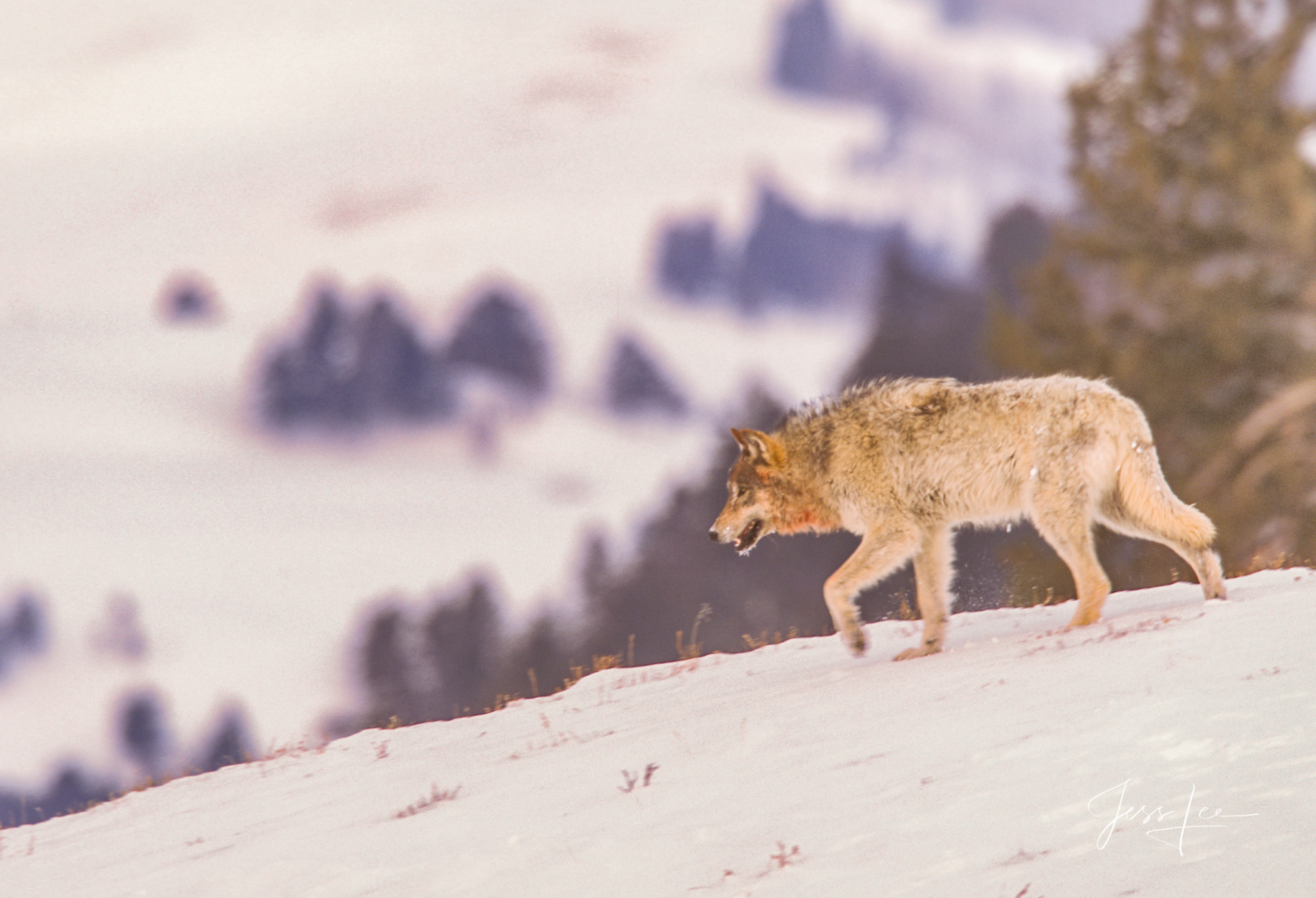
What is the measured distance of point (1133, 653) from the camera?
7055mm

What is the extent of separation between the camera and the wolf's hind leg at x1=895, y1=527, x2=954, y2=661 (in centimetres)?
884

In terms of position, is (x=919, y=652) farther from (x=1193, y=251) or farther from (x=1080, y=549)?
(x=1193, y=251)

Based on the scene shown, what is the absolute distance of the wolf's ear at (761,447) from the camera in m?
9.70

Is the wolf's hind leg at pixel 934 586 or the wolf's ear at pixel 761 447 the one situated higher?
the wolf's ear at pixel 761 447

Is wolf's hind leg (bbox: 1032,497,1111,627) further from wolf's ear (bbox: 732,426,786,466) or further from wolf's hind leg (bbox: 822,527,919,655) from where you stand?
wolf's ear (bbox: 732,426,786,466)
